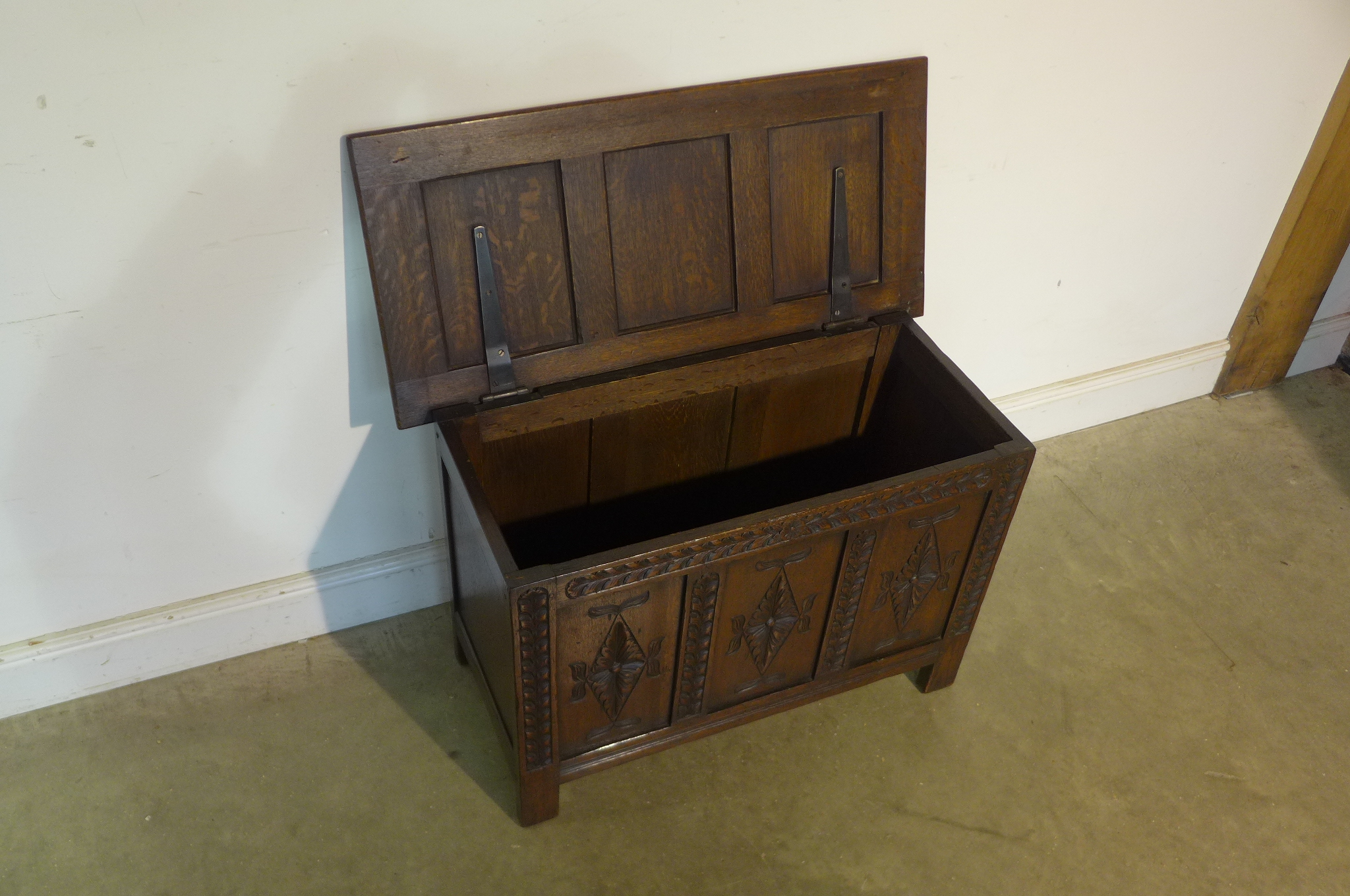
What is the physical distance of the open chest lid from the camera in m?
1.64

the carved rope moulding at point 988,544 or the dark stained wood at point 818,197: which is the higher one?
the dark stained wood at point 818,197

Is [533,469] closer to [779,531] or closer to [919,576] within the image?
[779,531]

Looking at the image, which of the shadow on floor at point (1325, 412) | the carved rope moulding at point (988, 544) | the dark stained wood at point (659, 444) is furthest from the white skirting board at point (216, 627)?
the shadow on floor at point (1325, 412)

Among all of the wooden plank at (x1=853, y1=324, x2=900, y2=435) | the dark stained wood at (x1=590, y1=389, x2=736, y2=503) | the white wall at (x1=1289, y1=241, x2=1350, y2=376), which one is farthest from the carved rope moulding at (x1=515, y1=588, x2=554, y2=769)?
the white wall at (x1=1289, y1=241, x2=1350, y2=376)

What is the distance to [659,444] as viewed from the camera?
6.69 feet

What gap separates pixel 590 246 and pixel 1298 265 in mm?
1928

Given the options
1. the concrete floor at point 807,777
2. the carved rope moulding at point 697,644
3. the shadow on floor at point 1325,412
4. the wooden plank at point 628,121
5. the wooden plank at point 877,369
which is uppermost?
the wooden plank at point 628,121

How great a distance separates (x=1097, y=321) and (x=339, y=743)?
1.96 meters

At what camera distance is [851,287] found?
78.3 inches

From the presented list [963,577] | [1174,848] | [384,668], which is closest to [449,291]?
[384,668]

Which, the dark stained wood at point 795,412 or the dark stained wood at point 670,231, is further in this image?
the dark stained wood at point 795,412

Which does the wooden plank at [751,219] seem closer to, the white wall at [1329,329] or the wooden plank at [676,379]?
the wooden plank at [676,379]

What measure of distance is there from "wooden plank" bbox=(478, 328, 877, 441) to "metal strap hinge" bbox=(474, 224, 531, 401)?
34mm

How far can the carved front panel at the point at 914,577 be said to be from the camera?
5.88ft
